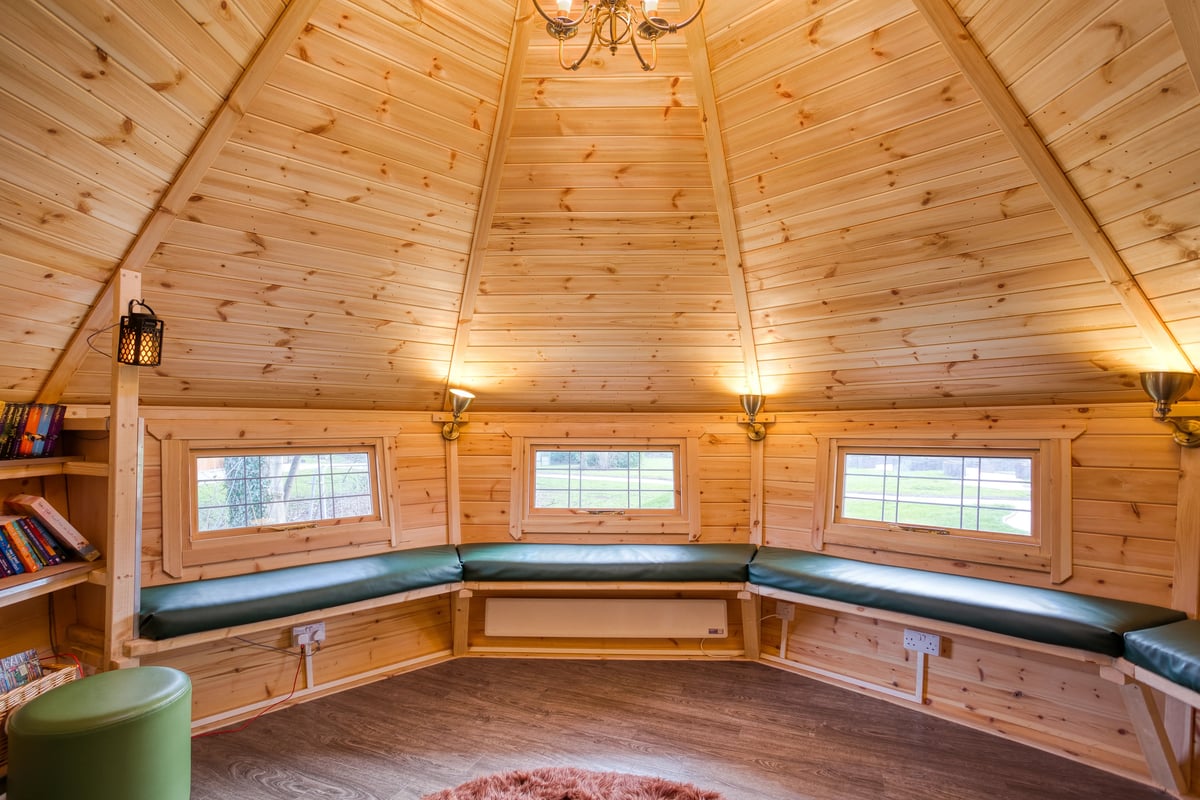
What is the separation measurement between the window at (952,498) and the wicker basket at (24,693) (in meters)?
3.60

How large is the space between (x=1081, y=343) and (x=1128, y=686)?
143cm

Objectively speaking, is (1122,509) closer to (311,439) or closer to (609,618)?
(609,618)

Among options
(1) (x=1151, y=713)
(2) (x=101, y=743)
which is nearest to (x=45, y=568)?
Answer: (2) (x=101, y=743)

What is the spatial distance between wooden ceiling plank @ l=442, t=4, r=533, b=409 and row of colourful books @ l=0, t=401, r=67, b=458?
1.83 metres

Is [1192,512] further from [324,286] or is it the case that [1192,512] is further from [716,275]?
[324,286]

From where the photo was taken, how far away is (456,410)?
12.5ft

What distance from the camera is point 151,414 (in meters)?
2.98

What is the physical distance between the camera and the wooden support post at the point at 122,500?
2416 millimetres

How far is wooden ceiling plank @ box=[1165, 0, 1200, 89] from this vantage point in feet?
5.33

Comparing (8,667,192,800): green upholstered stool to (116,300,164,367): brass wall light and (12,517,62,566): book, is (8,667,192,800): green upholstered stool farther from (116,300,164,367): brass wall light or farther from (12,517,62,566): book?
(116,300,164,367): brass wall light

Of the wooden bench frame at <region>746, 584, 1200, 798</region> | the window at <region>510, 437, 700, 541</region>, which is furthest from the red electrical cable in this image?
the wooden bench frame at <region>746, 584, 1200, 798</region>

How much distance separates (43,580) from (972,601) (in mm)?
3755

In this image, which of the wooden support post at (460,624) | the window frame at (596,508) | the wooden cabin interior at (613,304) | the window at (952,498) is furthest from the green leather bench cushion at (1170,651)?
the wooden support post at (460,624)

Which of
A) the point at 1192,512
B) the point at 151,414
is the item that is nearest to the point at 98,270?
the point at 151,414
